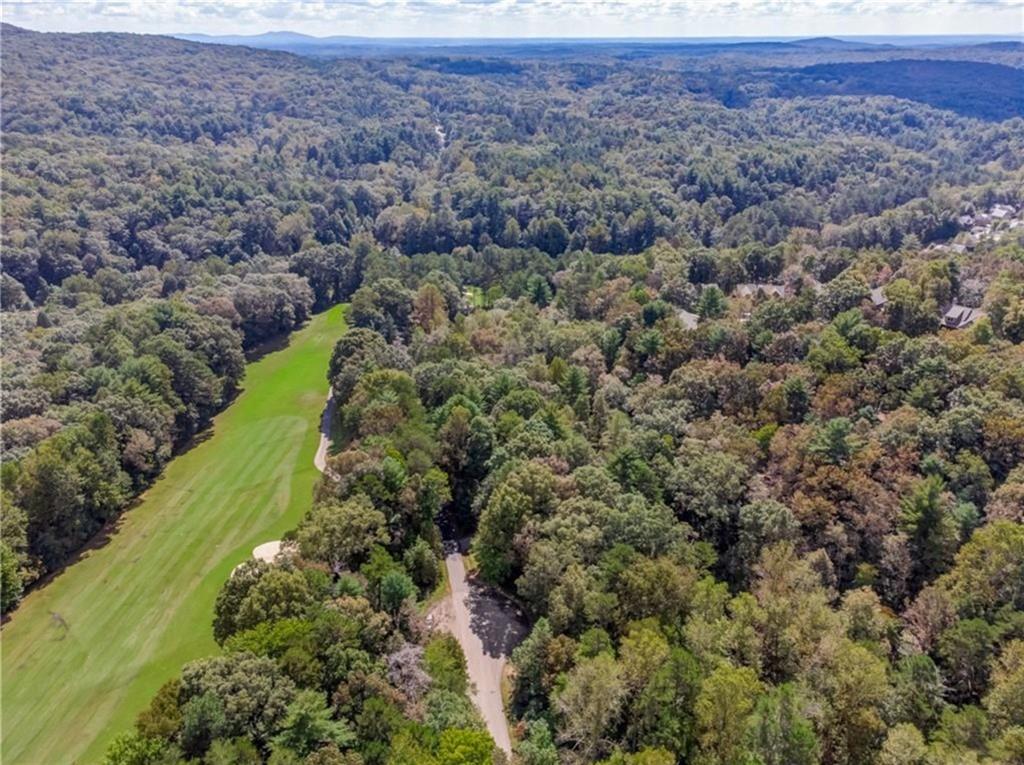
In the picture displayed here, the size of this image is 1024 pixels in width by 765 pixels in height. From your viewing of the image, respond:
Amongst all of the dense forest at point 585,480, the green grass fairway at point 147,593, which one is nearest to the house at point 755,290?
the dense forest at point 585,480

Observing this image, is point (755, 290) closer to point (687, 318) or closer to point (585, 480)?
point (687, 318)

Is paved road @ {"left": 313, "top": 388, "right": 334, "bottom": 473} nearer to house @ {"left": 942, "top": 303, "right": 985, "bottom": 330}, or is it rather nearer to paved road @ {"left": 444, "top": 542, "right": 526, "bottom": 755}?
paved road @ {"left": 444, "top": 542, "right": 526, "bottom": 755}

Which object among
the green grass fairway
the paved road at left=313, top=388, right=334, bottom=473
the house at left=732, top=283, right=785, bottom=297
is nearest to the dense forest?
the house at left=732, top=283, right=785, bottom=297

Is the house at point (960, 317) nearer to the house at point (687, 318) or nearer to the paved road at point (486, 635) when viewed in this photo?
the house at point (687, 318)

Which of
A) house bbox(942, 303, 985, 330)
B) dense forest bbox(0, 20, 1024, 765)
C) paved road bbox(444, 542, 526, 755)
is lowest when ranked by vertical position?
paved road bbox(444, 542, 526, 755)

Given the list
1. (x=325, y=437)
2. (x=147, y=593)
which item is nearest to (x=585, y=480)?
(x=147, y=593)

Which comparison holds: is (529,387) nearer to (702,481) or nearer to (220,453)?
(702,481)

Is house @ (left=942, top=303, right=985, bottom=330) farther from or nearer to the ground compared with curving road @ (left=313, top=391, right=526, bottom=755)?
farther from the ground
